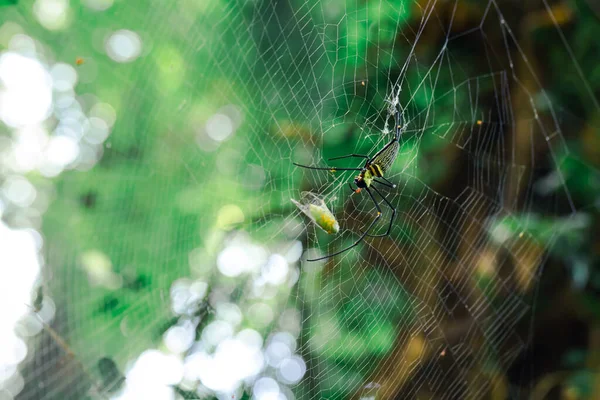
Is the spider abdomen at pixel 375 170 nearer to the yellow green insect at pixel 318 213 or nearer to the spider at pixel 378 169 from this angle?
the spider at pixel 378 169

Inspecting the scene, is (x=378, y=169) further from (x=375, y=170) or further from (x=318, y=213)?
(x=318, y=213)

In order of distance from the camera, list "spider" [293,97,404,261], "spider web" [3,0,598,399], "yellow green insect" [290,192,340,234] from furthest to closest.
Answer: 1. "spider web" [3,0,598,399]
2. "spider" [293,97,404,261]
3. "yellow green insect" [290,192,340,234]

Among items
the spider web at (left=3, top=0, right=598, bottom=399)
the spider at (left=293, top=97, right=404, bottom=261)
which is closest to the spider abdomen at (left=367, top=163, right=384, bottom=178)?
the spider at (left=293, top=97, right=404, bottom=261)

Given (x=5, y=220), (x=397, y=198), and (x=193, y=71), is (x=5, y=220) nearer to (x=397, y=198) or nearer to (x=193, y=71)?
(x=193, y=71)

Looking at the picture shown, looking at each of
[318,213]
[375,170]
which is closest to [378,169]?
[375,170]

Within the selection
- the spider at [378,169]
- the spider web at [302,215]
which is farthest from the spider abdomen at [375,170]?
the spider web at [302,215]

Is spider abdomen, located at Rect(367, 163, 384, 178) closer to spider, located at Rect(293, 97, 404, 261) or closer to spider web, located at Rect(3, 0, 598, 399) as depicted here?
spider, located at Rect(293, 97, 404, 261)

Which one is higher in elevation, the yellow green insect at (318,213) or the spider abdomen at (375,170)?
the spider abdomen at (375,170)

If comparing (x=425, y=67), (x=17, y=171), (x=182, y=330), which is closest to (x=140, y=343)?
(x=182, y=330)
